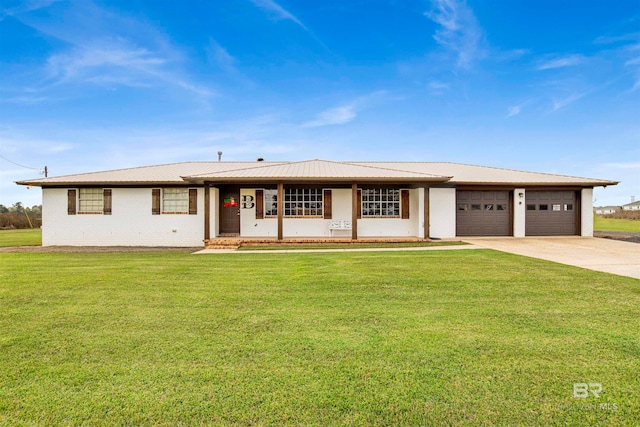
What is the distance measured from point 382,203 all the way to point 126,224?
12.3 m

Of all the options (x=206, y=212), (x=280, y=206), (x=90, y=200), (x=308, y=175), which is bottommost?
(x=206, y=212)

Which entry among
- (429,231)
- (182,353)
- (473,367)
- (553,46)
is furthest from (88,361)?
(553,46)

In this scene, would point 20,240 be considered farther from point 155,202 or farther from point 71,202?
point 155,202

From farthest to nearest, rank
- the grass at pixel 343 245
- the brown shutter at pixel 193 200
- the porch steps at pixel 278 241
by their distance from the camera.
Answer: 1. the brown shutter at pixel 193 200
2. the porch steps at pixel 278 241
3. the grass at pixel 343 245

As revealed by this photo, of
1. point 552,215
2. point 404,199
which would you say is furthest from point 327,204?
point 552,215

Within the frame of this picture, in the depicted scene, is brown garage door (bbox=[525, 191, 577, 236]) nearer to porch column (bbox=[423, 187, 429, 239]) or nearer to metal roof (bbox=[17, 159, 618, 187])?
metal roof (bbox=[17, 159, 618, 187])

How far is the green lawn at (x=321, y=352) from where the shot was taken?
89.0 inches

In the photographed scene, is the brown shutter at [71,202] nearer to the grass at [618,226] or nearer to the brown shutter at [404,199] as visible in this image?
the brown shutter at [404,199]

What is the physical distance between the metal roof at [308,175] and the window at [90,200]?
22.0 inches

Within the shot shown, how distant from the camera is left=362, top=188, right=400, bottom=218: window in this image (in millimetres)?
15602

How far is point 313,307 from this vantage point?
4734mm

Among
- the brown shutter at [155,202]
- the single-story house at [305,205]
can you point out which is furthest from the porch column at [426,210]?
the brown shutter at [155,202]

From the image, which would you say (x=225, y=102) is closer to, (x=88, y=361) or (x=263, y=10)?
(x=263, y=10)

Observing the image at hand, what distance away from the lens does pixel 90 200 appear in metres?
14.9
